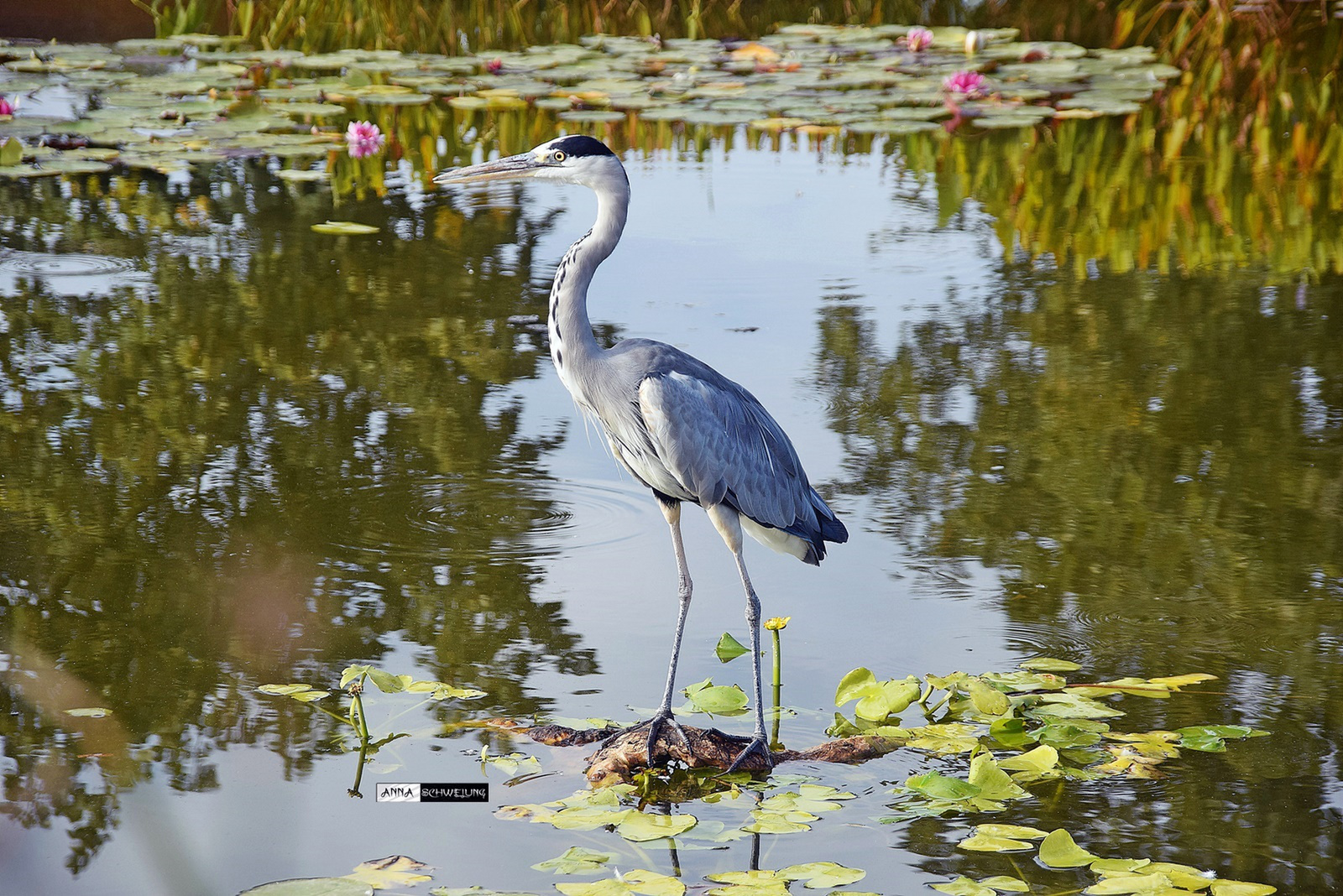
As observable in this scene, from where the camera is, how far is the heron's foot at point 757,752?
10.8 feet

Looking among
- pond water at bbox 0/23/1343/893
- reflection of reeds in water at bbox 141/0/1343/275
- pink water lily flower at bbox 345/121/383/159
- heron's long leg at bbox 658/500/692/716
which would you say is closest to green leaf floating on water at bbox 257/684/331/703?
pond water at bbox 0/23/1343/893

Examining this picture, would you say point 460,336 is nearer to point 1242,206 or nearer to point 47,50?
point 1242,206

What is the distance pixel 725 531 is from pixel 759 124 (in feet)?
20.7

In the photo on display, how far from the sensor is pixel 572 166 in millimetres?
3740

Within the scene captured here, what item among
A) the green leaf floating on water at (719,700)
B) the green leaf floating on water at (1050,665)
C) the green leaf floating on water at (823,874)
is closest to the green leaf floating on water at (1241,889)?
the green leaf floating on water at (823,874)

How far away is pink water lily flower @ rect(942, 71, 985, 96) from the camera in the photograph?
10.4 m

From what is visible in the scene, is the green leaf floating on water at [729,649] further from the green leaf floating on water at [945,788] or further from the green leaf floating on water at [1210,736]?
the green leaf floating on water at [1210,736]

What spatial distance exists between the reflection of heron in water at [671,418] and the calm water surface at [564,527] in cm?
39

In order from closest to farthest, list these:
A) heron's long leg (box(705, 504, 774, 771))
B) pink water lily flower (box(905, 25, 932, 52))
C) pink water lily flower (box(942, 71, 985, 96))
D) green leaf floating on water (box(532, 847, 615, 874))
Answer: green leaf floating on water (box(532, 847, 615, 874))
heron's long leg (box(705, 504, 774, 771))
pink water lily flower (box(942, 71, 985, 96))
pink water lily flower (box(905, 25, 932, 52))

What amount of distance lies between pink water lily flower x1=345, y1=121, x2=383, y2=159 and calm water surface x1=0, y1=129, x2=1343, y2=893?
2.65 ft

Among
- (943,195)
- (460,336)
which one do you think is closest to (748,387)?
(460,336)

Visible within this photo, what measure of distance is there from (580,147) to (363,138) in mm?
5038

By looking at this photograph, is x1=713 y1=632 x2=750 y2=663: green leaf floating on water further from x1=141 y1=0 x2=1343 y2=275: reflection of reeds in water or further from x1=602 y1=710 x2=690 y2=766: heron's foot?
x1=141 y1=0 x2=1343 y2=275: reflection of reeds in water

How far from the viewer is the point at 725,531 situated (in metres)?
3.70
